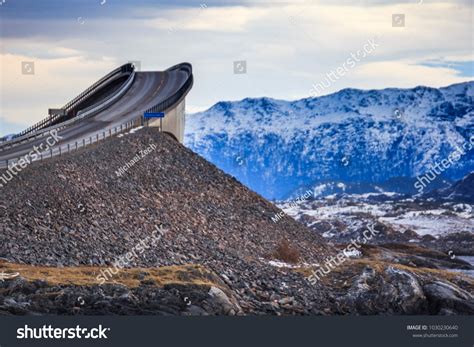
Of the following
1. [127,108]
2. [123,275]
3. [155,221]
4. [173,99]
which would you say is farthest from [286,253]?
[127,108]

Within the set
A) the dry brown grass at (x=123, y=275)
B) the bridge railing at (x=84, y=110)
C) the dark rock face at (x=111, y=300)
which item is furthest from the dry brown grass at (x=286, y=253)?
the bridge railing at (x=84, y=110)

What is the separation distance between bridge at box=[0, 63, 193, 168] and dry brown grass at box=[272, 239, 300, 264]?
72.5 feet

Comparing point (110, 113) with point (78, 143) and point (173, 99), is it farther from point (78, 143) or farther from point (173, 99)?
point (78, 143)

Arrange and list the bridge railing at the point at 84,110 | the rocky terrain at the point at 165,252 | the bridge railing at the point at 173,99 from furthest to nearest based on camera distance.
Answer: the bridge railing at the point at 173,99 < the bridge railing at the point at 84,110 < the rocky terrain at the point at 165,252

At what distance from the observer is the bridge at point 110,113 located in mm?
105125

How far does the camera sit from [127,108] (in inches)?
5167

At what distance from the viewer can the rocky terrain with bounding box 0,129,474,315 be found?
226 feet

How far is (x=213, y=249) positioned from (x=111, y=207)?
32.3ft

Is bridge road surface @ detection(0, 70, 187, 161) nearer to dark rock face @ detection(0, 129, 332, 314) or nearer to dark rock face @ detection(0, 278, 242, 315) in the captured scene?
dark rock face @ detection(0, 129, 332, 314)

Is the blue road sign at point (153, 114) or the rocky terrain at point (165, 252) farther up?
the blue road sign at point (153, 114)

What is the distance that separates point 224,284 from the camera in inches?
3049

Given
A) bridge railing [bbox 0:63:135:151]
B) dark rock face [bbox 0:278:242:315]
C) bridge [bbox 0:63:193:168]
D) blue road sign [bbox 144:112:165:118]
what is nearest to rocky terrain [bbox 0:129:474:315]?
dark rock face [bbox 0:278:242:315]

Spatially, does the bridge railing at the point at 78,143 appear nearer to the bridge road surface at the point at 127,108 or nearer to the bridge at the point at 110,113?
the bridge at the point at 110,113

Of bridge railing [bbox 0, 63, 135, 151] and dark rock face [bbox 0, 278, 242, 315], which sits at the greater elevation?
bridge railing [bbox 0, 63, 135, 151]
